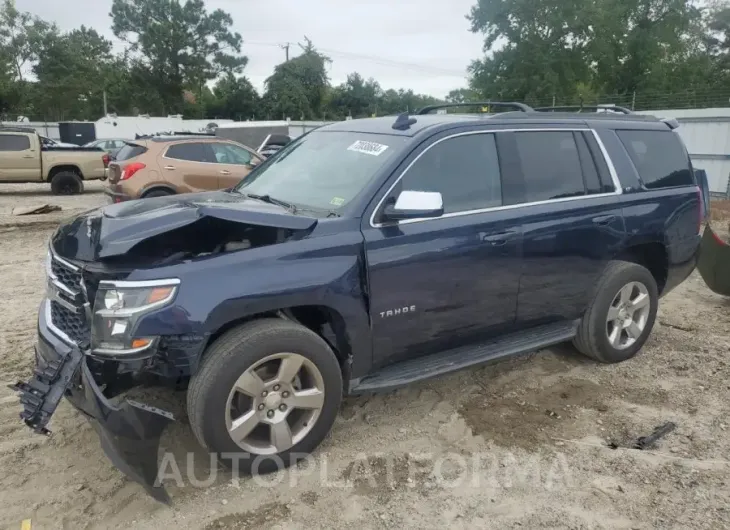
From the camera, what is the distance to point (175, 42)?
62.3 metres

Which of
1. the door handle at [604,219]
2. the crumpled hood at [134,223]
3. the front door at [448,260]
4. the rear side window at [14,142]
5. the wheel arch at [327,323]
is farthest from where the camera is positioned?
the rear side window at [14,142]

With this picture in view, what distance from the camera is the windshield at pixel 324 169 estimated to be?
371cm

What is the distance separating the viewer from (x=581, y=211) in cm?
435

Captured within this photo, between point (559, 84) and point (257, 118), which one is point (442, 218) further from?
point (257, 118)

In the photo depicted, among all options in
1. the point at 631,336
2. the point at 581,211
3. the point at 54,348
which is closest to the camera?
the point at 54,348

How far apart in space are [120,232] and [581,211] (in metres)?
3.11

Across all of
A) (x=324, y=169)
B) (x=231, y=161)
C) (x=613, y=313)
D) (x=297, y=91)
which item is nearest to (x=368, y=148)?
A: (x=324, y=169)

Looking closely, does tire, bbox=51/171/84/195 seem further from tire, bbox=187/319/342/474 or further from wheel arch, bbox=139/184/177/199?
tire, bbox=187/319/342/474

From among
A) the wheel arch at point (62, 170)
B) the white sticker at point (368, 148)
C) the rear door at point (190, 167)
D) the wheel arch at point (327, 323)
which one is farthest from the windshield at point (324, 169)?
the wheel arch at point (62, 170)

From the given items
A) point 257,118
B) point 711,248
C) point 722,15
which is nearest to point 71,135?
point 257,118

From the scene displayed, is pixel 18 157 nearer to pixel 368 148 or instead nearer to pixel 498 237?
pixel 368 148

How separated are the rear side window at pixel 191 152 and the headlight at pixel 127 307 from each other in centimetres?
897

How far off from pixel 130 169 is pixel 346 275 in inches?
342

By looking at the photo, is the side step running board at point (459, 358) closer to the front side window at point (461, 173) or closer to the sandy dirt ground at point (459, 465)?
the sandy dirt ground at point (459, 465)
